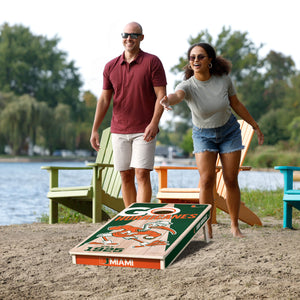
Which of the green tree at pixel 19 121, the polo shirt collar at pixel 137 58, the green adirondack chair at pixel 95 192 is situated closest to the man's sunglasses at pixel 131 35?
the polo shirt collar at pixel 137 58

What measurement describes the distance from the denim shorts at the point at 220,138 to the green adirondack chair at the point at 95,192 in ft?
5.96

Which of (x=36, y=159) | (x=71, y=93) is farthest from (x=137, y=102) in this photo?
(x=71, y=93)

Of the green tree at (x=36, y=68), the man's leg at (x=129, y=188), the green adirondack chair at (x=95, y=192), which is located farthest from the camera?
the green tree at (x=36, y=68)

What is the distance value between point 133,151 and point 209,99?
2.33 feet

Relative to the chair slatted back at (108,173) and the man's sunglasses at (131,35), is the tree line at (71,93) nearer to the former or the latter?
the chair slatted back at (108,173)

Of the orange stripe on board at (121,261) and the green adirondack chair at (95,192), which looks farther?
the green adirondack chair at (95,192)

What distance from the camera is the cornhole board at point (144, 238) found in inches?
101

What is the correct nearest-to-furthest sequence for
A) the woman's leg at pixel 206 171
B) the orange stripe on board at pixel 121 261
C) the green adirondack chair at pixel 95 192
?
the orange stripe on board at pixel 121 261
the woman's leg at pixel 206 171
the green adirondack chair at pixel 95 192

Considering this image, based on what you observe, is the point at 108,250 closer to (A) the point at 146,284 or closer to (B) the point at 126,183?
(A) the point at 146,284

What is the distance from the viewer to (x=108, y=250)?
8.68 ft

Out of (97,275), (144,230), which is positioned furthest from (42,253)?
(144,230)

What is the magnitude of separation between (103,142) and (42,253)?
101 inches

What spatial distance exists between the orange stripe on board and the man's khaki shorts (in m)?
1.08

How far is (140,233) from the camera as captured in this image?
2883 millimetres
